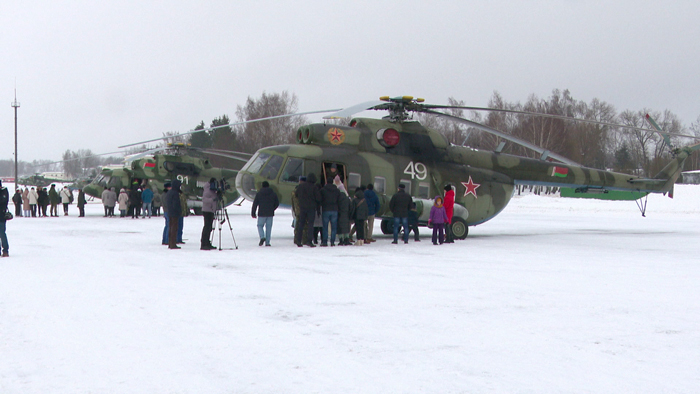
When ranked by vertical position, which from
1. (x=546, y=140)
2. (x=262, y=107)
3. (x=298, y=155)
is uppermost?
(x=262, y=107)

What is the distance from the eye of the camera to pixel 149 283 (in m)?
7.89

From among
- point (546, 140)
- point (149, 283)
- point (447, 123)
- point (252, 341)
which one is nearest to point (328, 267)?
point (149, 283)

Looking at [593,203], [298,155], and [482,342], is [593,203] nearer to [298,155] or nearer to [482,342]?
[298,155]

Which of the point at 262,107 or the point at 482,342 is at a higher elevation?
the point at 262,107

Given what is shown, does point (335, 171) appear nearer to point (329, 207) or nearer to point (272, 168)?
point (329, 207)

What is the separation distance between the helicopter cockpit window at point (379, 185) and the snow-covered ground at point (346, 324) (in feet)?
14.5

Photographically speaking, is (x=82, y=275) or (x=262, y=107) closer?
(x=82, y=275)

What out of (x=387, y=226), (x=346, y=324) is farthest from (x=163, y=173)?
(x=346, y=324)

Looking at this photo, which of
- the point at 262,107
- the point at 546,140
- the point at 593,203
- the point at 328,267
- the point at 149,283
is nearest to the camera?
the point at 149,283

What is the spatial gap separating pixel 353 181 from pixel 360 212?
1273mm

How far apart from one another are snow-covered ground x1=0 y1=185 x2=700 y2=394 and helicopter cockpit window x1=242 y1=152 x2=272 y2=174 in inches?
154

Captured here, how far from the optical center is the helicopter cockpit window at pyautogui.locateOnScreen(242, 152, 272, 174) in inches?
578

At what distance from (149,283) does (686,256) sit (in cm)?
1050

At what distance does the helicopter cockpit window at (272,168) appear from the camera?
14555 mm
